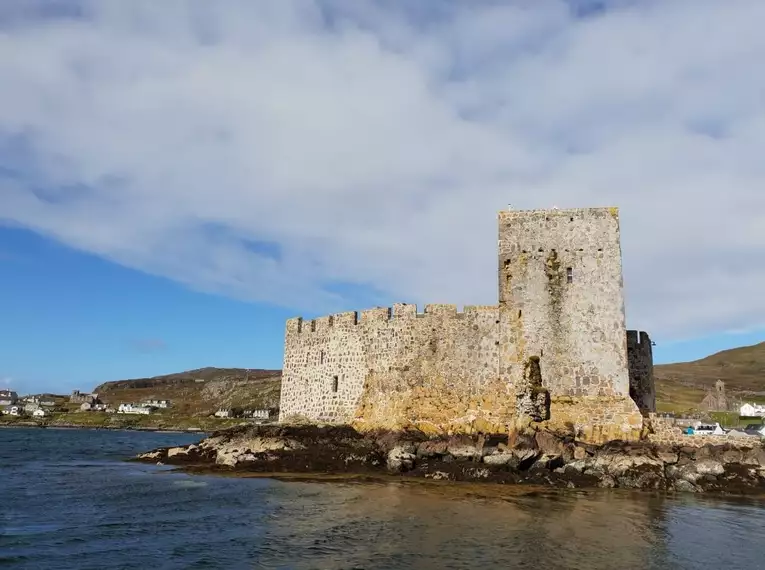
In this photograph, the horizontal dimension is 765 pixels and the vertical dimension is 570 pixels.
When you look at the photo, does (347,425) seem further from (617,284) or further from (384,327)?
(617,284)

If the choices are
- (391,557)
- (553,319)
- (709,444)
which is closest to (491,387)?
(553,319)

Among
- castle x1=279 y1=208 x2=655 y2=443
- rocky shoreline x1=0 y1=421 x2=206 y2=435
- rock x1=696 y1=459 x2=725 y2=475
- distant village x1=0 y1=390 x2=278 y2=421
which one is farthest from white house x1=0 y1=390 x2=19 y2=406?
rock x1=696 y1=459 x2=725 y2=475

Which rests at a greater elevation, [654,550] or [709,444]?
[709,444]

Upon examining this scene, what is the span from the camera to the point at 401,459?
68.0 feet

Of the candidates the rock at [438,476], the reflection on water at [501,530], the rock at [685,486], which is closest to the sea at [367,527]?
the reflection on water at [501,530]

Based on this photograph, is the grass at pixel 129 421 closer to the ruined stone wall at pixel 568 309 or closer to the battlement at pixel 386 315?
the battlement at pixel 386 315

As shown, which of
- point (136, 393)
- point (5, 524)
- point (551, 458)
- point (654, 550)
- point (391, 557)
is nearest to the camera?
point (391, 557)

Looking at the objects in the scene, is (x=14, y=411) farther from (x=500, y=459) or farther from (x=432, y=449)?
(x=500, y=459)

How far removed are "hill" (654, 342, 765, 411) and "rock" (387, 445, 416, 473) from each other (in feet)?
170

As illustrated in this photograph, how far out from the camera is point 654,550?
11.3 meters

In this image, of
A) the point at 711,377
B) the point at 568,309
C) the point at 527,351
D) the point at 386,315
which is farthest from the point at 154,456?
the point at 711,377

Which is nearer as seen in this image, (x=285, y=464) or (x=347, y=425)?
(x=285, y=464)

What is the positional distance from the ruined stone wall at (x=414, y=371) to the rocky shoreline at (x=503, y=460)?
99 centimetres

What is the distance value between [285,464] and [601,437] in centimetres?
1122
